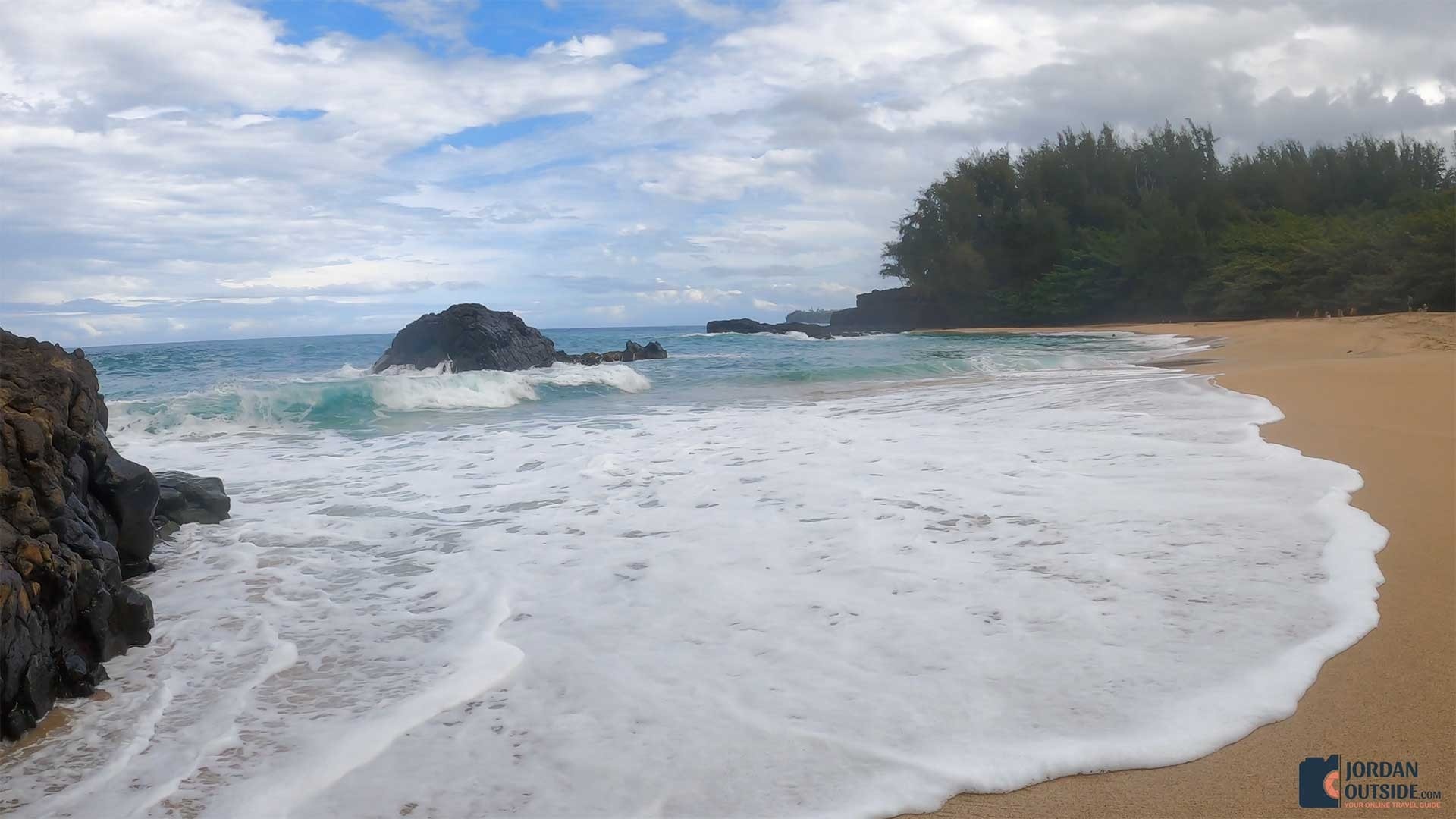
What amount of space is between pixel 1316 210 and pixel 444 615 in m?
43.3

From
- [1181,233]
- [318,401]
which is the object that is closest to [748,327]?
[1181,233]

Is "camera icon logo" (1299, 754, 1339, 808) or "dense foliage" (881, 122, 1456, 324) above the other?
"dense foliage" (881, 122, 1456, 324)

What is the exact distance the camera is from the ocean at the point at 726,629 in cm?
211

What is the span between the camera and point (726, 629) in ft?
9.78

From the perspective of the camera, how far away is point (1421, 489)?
4.04 m

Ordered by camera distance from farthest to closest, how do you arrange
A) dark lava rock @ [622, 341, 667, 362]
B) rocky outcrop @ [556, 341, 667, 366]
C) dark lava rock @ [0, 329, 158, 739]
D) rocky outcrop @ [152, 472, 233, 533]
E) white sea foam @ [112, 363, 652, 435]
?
dark lava rock @ [622, 341, 667, 362] → rocky outcrop @ [556, 341, 667, 366] → white sea foam @ [112, 363, 652, 435] → rocky outcrop @ [152, 472, 233, 533] → dark lava rock @ [0, 329, 158, 739]

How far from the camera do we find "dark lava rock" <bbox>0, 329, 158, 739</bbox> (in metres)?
2.49

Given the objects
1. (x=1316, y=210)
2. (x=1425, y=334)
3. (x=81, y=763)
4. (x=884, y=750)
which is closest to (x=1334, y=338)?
(x=1425, y=334)

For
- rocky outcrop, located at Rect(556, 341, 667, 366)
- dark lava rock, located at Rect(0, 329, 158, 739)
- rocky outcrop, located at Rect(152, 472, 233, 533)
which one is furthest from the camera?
rocky outcrop, located at Rect(556, 341, 667, 366)

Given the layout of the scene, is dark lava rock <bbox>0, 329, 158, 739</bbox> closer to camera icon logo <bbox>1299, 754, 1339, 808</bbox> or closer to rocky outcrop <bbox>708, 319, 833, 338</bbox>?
camera icon logo <bbox>1299, 754, 1339, 808</bbox>

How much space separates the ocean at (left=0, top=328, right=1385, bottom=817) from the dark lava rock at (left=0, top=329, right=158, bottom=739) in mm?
123

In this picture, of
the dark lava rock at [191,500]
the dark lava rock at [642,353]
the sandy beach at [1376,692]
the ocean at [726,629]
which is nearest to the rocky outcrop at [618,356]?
the dark lava rock at [642,353]

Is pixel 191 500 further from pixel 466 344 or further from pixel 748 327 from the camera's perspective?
pixel 748 327

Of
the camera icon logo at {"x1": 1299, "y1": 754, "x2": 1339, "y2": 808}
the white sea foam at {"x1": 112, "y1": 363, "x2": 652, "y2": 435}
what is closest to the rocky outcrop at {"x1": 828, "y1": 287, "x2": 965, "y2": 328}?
the white sea foam at {"x1": 112, "y1": 363, "x2": 652, "y2": 435}
